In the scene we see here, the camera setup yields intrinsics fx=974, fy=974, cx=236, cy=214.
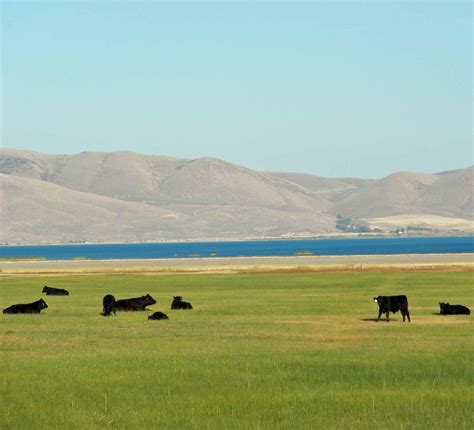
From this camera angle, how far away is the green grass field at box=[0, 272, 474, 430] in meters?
18.6

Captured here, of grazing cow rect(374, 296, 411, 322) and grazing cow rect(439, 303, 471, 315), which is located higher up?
grazing cow rect(374, 296, 411, 322)

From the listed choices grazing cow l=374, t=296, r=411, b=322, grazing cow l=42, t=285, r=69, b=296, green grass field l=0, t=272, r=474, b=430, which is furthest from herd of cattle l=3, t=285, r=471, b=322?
grazing cow l=42, t=285, r=69, b=296

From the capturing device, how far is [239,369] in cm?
2380

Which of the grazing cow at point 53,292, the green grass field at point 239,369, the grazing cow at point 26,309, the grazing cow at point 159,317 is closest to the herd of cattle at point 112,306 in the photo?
the grazing cow at point 26,309

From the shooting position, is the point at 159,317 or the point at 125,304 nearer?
the point at 159,317

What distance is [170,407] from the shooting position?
766 inches

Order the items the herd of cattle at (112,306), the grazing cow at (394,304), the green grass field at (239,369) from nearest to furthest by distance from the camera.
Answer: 1. the green grass field at (239,369)
2. the grazing cow at (394,304)
3. the herd of cattle at (112,306)

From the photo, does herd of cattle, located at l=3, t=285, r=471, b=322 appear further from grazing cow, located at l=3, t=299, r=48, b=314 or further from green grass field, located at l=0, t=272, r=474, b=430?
green grass field, located at l=0, t=272, r=474, b=430

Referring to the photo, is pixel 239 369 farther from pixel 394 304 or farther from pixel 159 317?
pixel 159 317

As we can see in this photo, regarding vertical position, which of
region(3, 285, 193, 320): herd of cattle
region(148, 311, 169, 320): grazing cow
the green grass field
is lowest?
the green grass field

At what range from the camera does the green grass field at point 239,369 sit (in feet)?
60.9

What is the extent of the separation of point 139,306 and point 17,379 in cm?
1997

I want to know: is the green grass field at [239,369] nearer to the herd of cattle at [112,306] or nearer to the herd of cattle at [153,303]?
the herd of cattle at [153,303]

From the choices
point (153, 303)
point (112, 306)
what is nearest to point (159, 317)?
point (112, 306)
